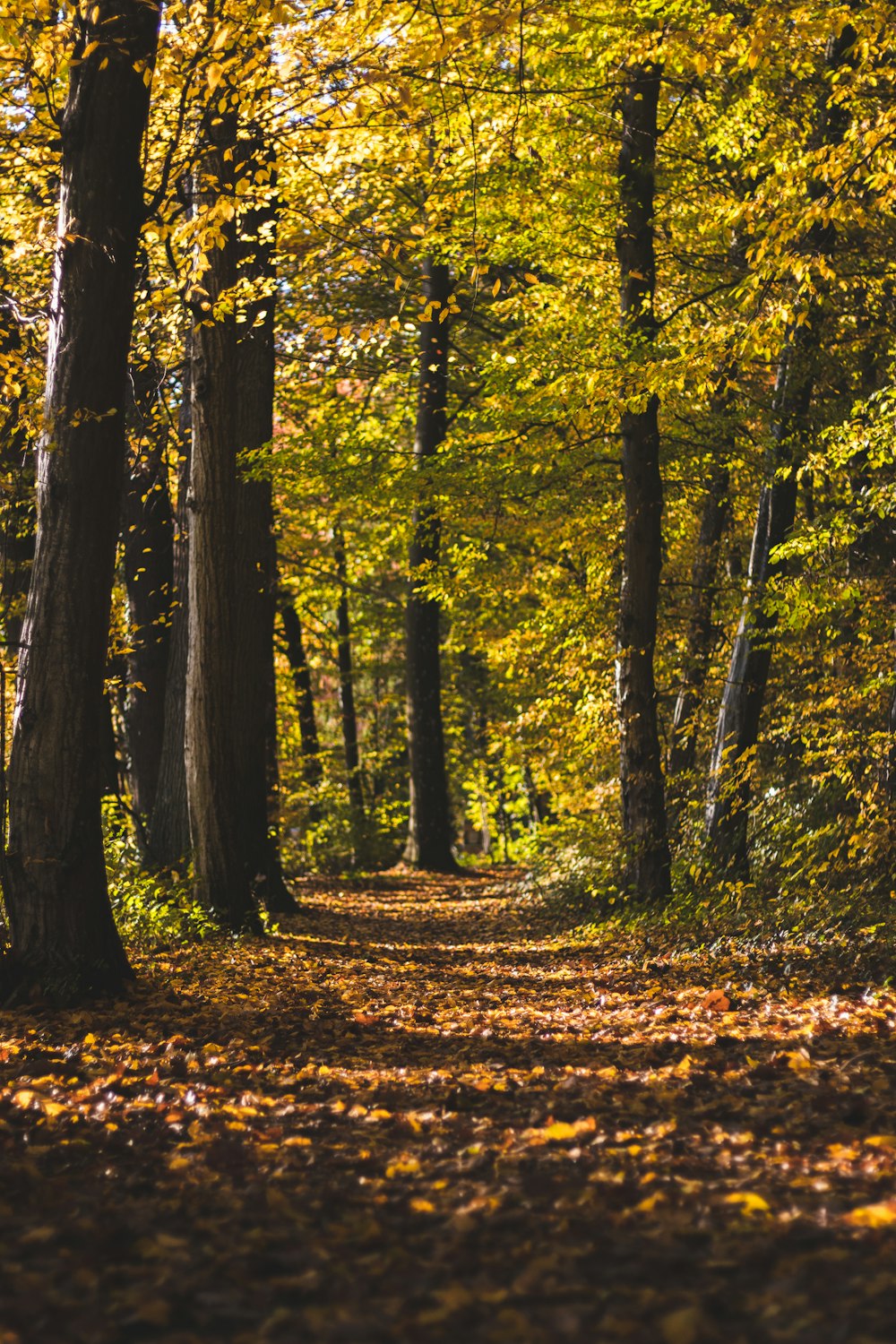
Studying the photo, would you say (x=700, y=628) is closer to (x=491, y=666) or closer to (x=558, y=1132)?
(x=491, y=666)

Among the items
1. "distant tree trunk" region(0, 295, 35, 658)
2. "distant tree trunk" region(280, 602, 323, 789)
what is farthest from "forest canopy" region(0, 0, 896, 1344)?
"distant tree trunk" region(280, 602, 323, 789)

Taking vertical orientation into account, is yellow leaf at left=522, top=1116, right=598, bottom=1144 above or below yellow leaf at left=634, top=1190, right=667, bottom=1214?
below

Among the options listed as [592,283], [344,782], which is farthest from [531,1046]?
[344,782]

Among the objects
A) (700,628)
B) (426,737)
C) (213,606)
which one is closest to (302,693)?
(426,737)

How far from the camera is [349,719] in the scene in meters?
24.1

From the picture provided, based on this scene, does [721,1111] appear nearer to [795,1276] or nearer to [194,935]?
[795,1276]

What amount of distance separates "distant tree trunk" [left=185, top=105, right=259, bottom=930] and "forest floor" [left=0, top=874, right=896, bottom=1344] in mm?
2063

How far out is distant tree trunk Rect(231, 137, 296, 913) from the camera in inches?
398

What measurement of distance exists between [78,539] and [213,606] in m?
3.07

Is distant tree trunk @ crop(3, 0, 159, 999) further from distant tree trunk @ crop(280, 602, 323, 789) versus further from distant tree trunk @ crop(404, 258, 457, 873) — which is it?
distant tree trunk @ crop(280, 602, 323, 789)

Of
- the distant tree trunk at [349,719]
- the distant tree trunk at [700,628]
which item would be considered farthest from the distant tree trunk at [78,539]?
the distant tree trunk at [349,719]

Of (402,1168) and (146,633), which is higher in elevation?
(146,633)

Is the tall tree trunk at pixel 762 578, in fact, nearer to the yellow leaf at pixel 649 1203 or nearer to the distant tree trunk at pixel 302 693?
the yellow leaf at pixel 649 1203

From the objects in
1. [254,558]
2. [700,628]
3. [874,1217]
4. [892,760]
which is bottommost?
[874,1217]
